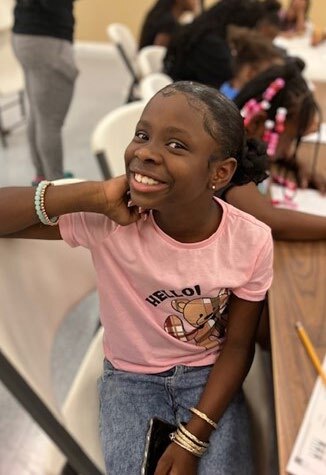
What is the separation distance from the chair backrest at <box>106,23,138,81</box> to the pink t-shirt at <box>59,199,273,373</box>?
2148mm

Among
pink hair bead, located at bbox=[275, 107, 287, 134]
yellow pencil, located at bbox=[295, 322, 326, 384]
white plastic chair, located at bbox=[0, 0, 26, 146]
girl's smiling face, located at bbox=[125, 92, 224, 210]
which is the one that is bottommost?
white plastic chair, located at bbox=[0, 0, 26, 146]

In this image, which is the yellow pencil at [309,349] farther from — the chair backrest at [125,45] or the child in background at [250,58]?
the chair backrest at [125,45]

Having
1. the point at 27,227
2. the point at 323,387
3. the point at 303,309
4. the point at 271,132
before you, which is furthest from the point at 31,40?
the point at 323,387

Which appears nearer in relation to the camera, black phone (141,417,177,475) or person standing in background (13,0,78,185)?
black phone (141,417,177,475)

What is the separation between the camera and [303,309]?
2.89 feet

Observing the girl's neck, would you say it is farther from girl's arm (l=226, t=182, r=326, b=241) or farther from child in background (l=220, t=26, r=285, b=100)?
child in background (l=220, t=26, r=285, b=100)

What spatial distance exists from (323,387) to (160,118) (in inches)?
18.2

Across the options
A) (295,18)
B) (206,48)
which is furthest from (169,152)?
(295,18)

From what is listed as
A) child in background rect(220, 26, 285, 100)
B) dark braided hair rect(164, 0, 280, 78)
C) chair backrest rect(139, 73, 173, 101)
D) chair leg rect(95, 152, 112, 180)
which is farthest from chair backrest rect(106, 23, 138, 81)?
chair leg rect(95, 152, 112, 180)

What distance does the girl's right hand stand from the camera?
77 cm

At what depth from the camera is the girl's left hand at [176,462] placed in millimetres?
784

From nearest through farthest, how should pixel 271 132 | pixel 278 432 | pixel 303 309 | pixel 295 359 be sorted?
pixel 278 432, pixel 295 359, pixel 303 309, pixel 271 132

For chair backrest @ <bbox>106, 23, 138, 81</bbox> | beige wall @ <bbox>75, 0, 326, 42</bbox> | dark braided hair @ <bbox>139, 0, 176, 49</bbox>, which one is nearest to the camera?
chair backrest @ <bbox>106, 23, 138, 81</bbox>

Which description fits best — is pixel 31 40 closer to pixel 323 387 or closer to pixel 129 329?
pixel 129 329
